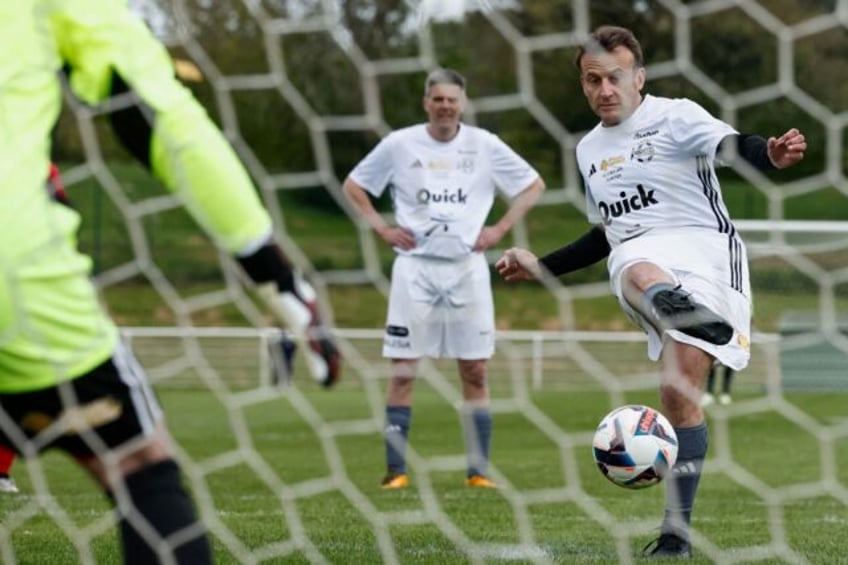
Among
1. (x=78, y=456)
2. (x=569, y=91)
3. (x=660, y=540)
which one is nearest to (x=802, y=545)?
(x=660, y=540)

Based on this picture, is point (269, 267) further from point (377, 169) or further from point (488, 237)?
point (377, 169)

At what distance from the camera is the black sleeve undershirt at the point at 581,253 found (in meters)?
5.58

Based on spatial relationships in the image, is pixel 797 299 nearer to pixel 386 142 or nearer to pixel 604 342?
pixel 604 342

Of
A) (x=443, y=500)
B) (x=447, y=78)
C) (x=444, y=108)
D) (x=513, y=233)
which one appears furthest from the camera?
(x=513, y=233)

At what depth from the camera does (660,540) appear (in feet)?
16.5

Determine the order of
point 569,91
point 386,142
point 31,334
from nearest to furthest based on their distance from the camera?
point 31,334, point 569,91, point 386,142

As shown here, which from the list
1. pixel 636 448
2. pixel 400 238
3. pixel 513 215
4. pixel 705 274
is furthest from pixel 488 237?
Result: pixel 636 448

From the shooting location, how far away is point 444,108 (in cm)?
777

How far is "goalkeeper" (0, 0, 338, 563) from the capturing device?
114 inches

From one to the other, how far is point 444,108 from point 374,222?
27.2 inches

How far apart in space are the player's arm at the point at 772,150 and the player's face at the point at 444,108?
307 centimetres

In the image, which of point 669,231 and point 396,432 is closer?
point 669,231

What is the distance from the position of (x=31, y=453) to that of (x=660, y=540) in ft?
8.29

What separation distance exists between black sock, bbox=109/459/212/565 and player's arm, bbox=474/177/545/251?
15.7ft
